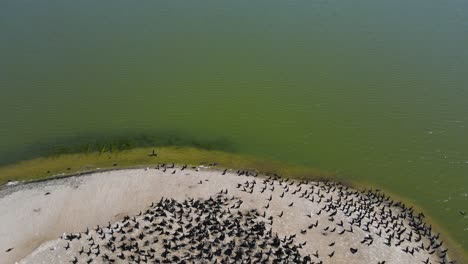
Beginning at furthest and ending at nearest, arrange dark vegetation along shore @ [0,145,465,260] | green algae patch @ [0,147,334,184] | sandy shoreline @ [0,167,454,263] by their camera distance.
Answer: green algae patch @ [0,147,334,184] → dark vegetation along shore @ [0,145,465,260] → sandy shoreline @ [0,167,454,263]

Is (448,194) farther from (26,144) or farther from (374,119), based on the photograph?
(26,144)

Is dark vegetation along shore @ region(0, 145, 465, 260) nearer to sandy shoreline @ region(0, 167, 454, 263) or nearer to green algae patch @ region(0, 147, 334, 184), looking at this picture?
green algae patch @ region(0, 147, 334, 184)

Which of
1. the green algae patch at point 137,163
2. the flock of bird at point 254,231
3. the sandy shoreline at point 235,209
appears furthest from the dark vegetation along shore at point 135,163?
the flock of bird at point 254,231

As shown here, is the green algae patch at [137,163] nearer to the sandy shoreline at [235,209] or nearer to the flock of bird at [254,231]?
the sandy shoreline at [235,209]

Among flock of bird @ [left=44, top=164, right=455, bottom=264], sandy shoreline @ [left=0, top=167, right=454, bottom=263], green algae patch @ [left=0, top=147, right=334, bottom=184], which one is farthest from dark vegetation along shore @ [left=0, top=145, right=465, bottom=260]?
flock of bird @ [left=44, top=164, right=455, bottom=264]

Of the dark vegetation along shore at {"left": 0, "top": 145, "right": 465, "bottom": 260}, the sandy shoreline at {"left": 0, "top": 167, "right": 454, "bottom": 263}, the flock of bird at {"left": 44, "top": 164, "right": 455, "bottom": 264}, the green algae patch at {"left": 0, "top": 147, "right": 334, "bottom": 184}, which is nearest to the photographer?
the flock of bird at {"left": 44, "top": 164, "right": 455, "bottom": 264}

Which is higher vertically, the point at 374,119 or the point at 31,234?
the point at 374,119

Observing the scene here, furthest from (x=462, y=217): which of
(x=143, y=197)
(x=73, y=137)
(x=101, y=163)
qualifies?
(x=73, y=137)
